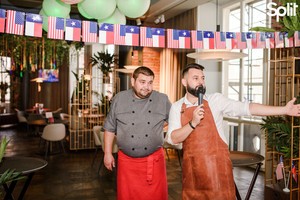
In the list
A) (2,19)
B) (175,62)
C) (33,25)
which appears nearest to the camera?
(2,19)

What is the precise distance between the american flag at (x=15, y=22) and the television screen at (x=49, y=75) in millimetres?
10610

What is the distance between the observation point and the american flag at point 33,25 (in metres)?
3.22

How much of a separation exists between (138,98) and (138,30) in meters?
1.08

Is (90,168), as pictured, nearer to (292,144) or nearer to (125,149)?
(125,149)

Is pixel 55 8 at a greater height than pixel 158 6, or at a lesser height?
lesser

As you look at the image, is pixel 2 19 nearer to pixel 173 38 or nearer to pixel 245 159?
pixel 173 38

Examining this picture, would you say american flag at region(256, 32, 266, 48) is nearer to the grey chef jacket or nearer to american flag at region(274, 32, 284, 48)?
american flag at region(274, 32, 284, 48)

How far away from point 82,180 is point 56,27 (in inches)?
111

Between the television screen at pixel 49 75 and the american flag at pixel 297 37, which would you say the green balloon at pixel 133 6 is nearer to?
the american flag at pixel 297 37

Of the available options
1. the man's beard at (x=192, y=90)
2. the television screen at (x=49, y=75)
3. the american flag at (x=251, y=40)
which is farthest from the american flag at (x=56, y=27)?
the television screen at (x=49, y=75)

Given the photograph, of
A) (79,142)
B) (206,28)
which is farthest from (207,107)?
(79,142)

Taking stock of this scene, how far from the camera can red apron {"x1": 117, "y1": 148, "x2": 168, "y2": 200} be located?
2816 millimetres

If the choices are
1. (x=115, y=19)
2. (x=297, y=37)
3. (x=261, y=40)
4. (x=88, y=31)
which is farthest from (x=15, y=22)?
(x=297, y=37)

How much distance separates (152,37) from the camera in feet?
12.3
